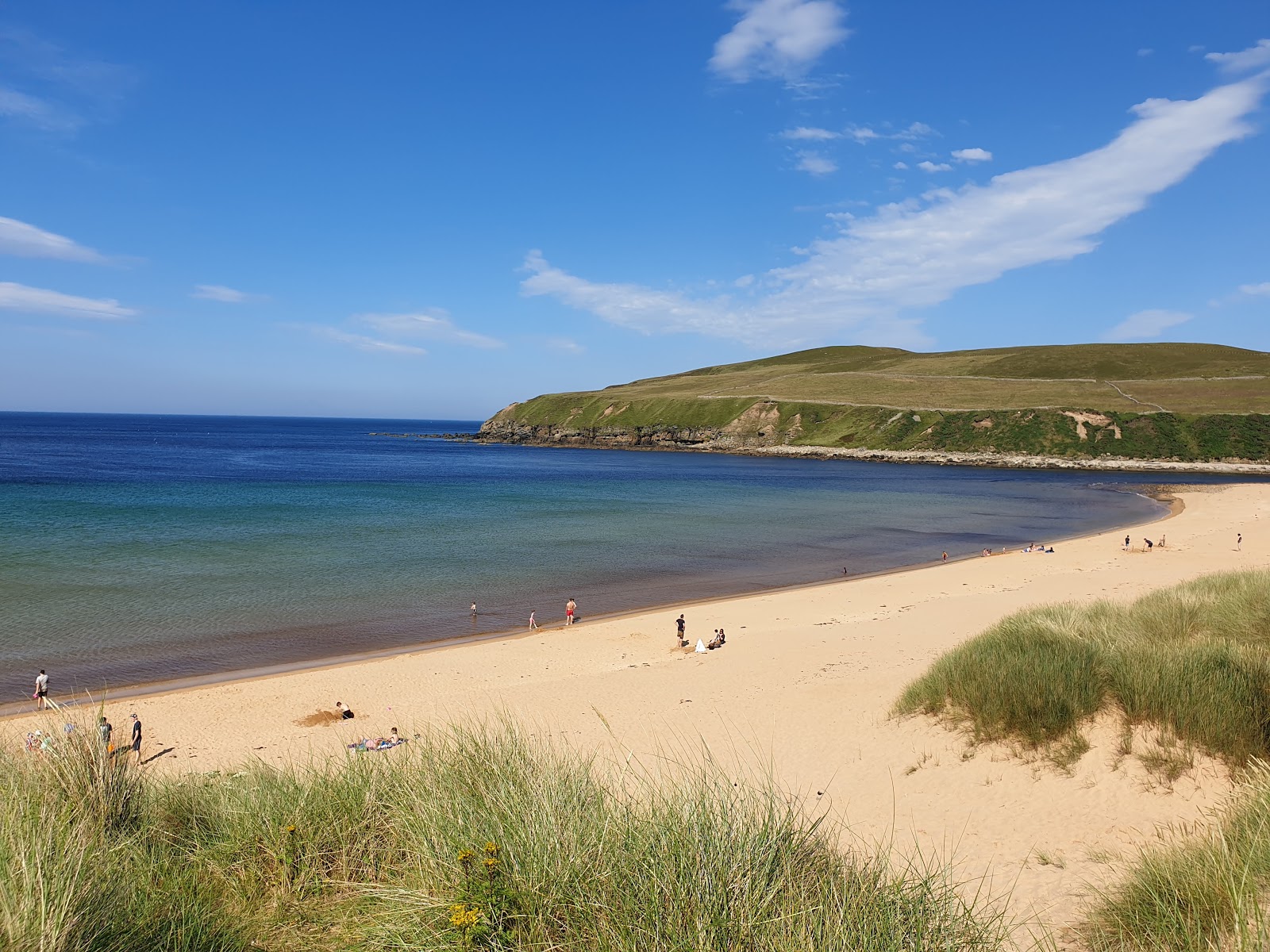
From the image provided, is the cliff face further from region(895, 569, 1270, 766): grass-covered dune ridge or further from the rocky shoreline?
region(895, 569, 1270, 766): grass-covered dune ridge

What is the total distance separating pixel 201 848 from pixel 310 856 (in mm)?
846

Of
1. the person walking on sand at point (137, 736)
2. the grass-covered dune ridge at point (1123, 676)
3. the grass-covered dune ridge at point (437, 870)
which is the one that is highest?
the grass-covered dune ridge at point (437, 870)

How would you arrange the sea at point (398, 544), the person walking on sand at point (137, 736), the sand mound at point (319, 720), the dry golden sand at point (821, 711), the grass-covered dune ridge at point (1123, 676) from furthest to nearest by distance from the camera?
the sea at point (398, 544) → the sand mound at point (319, 720) → the person walking on sand at point (137, 736) → the grass-covered dune ridge at point (1123, 676) → the dry golden sand at point (821, 711)

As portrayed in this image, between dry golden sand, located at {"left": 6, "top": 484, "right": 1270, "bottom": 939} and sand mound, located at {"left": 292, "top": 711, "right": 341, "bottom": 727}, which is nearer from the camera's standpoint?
dry golden sand, located at {"left": 6, "top": 484, "right": 1270, "bottom": 939}

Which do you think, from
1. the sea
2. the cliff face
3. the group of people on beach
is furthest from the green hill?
the group of people on beach

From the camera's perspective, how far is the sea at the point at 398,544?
21.7 metres

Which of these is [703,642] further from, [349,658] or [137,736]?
[137,736]

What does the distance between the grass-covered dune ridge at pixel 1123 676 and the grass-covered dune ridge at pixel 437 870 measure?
548 cm

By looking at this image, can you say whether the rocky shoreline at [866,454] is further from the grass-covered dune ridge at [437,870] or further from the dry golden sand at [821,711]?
the grass-covered dune ridge at [437,870]

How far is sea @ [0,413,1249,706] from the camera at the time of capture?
2167 centimetres

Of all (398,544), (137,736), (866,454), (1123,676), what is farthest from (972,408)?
(137,736)

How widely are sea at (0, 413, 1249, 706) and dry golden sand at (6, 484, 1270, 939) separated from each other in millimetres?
3110

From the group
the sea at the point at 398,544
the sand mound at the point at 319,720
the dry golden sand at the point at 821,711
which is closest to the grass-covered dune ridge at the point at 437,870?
the dry golden sand at the point at 821,711

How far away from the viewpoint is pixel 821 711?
13125 mm
